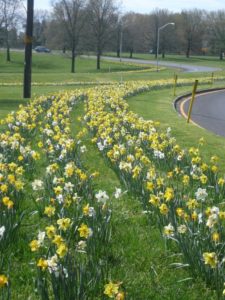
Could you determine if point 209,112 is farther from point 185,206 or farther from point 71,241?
point 71,241

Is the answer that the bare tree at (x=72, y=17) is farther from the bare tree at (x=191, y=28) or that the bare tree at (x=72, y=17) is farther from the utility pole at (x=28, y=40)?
the bare tree at (x=191, y=28)

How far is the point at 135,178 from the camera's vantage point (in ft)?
19.8

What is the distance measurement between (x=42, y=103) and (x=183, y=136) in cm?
474

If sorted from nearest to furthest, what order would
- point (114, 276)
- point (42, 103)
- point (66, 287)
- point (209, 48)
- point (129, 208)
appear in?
point (66, 287)
point (114, 276)
point (129, 208)
point (42, 103)
point (209, 48)

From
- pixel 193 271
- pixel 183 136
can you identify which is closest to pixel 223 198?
pixel 193 271

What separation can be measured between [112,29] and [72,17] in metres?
8.94

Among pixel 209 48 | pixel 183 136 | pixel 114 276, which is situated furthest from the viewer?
pixel 209 48

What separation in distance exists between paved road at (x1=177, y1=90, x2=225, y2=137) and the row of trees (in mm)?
36374

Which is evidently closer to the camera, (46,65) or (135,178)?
(135,178)

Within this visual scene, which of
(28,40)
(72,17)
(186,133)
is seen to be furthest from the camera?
(72,17)

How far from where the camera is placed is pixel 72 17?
67.8m

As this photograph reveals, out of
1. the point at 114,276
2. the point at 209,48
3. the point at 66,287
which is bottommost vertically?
the point at 114,276

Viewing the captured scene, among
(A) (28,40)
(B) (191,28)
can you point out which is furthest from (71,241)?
(B) (191,28)

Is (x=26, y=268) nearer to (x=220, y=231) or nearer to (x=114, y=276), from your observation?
(x=114, y=276)
